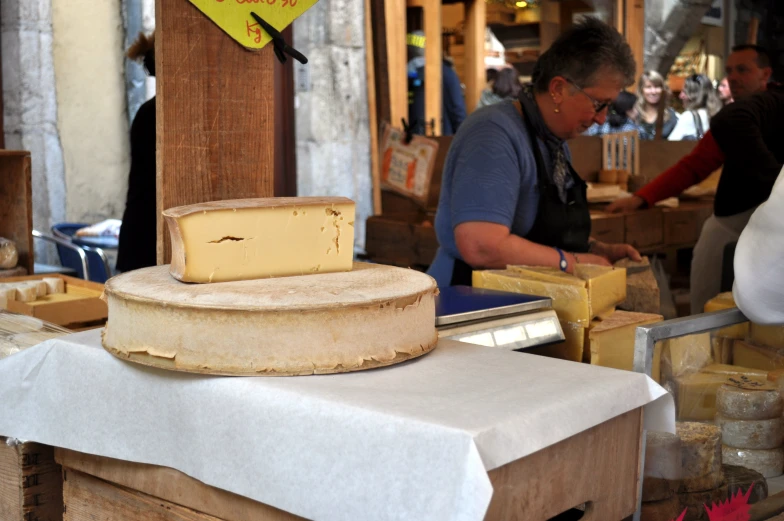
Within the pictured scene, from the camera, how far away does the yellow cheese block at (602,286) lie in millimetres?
1841

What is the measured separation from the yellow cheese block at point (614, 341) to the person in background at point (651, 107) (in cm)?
500

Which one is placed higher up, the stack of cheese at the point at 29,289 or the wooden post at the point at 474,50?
the wooden post at the point at 474,50

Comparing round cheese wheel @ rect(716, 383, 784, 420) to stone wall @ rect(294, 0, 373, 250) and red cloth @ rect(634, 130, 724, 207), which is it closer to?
red cloth @ rect(634, 130, 724, 207)

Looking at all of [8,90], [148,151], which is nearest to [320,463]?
[148,151]

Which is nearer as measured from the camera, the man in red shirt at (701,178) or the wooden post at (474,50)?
the man in red shirt at (701,178)

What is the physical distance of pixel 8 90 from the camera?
5.27m

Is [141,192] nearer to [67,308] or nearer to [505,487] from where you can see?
[67,308]

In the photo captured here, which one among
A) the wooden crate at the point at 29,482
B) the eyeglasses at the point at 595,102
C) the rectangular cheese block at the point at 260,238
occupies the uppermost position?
the eyeglasses at the point at 595,102

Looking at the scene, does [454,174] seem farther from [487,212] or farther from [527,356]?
[527,356]

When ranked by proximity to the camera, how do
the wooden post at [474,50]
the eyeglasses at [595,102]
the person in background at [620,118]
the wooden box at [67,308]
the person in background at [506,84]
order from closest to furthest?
the wooden box at [67,308], the eyeglasses at [595,102], the person in background at [620,118], the person in background at [506,84], the wooden post at [474,50]

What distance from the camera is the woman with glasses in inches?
103

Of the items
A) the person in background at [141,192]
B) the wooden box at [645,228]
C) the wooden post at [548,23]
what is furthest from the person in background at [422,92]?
the person in background at [141,192]

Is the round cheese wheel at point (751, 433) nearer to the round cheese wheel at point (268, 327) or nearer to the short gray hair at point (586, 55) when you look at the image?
the round cheese wheel at point (268, 327)

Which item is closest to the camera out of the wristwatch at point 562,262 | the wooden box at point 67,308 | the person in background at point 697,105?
the wooden box at point 67,308
